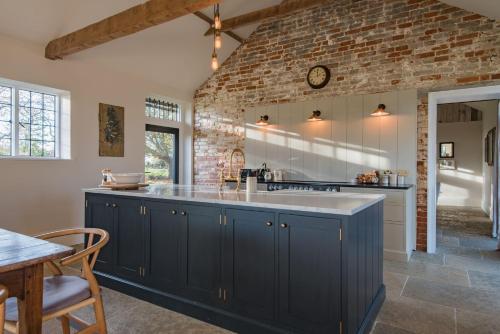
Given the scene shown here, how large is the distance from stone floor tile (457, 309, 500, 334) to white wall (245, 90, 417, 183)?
219 cm

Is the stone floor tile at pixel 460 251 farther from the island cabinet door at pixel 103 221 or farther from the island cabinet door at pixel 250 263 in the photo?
the island cabinet door at pixel 103 221

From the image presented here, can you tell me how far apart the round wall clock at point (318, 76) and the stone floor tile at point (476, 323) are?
3641mm

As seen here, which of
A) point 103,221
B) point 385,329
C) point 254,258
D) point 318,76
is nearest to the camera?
point 254,258

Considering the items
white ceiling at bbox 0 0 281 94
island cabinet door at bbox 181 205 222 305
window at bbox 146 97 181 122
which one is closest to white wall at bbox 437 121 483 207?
white ceiling at bbox 0 0 281 94

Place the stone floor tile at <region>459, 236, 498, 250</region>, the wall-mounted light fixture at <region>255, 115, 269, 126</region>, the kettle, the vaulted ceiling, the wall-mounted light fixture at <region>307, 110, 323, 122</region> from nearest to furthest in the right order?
the vaulted ceiling, the stone floor tile at <region>459, 236, 498, 250</region>, the wall-mounted light fixture at <region>307, 110, 323, 122</region>, the kettle, the wall-mounted light fixture at <region>255, 115, 269, 126</region>

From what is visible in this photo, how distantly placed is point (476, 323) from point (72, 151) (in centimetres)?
509

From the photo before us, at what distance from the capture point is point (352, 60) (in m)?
4.99

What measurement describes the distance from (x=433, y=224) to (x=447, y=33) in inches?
103

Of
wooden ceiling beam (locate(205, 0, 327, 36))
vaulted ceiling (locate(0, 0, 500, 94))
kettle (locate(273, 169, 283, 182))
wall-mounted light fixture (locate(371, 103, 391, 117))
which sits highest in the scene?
wooden ceiling beam (locate(205, 0, 327, 36))

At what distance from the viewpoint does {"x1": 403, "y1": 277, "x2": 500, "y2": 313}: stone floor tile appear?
2.80 m

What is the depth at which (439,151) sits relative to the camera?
1014cm

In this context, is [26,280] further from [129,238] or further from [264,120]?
[264,120]

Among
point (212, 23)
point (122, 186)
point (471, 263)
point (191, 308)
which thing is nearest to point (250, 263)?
point (191, 308)

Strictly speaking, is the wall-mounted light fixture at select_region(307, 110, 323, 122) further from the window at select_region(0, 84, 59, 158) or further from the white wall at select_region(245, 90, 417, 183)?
the window at select_region(0, 84, 59, 158)
